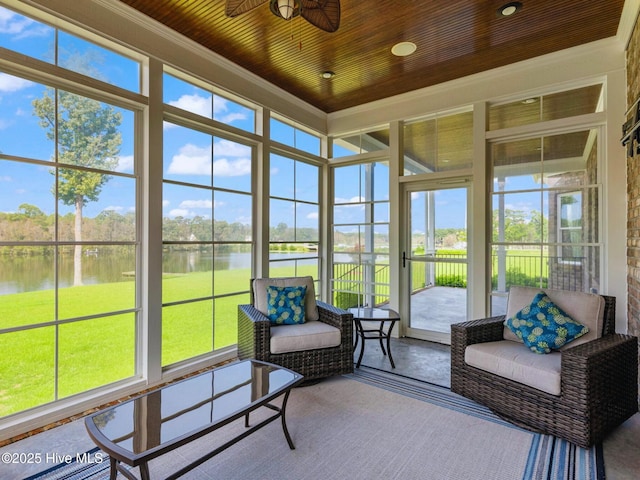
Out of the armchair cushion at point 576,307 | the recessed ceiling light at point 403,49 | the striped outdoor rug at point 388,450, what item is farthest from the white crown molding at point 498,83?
the striped outdoor rug at point 388,450

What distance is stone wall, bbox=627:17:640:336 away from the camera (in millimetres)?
2691

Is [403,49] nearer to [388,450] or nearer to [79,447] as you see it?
[388,450]

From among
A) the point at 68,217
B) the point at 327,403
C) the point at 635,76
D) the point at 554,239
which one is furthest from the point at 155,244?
the point at 635,76

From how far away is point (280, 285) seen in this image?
11.6 ft

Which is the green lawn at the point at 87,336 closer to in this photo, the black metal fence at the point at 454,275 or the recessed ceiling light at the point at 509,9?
the black metal fence at the point at 454,275

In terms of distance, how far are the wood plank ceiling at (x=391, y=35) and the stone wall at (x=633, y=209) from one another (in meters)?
0.35

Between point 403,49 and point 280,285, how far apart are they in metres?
2.70

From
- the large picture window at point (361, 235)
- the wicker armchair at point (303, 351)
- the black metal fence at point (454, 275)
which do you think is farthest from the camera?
the large picture window at point (361, 235)

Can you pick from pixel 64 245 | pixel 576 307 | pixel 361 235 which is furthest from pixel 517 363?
pixel 64 245

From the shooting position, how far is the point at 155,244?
3016mm

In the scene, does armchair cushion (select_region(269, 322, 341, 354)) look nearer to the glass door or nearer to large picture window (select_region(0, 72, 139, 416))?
large picture window (select_region(0, 72, 139, 416))

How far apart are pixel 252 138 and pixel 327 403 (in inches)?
117

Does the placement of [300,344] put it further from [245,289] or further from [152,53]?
→ [152,53]

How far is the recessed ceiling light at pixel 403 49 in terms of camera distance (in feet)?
10.7
